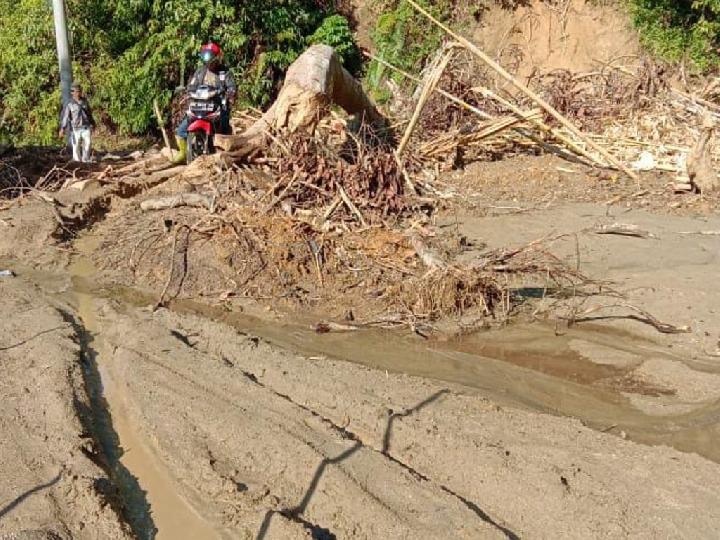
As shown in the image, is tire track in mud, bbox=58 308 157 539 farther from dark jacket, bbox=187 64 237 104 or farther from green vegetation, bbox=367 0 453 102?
green vegetation, bbox=367 0 453 102

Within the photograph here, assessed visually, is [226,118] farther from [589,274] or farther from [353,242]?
[589,274]

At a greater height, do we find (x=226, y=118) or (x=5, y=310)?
(x=226, y=118)

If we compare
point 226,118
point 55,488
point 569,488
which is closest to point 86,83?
point 226,118

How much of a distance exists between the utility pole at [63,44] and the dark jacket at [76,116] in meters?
0.80

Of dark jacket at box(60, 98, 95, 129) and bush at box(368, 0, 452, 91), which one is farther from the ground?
bush at box(368, 0, 452, 91)

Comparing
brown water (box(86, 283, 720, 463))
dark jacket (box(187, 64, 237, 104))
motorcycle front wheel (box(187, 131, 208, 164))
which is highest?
dark jacket (box(187, 64, 237, 104))

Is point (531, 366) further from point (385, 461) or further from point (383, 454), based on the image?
point (385, 461)

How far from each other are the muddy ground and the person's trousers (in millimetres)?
4413

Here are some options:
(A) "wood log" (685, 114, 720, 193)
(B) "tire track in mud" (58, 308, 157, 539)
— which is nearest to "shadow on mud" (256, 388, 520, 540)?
(B) "tire track in mud" (58, 308, 157, 539)

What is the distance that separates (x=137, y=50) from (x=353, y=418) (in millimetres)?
12747

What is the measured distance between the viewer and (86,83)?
16.0 metres

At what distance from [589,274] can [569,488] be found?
3.67 meters

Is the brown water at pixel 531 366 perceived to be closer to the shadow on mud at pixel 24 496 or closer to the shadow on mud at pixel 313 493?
the shadow on mud at pixel 313 493

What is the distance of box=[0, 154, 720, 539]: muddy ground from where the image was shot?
395cm
